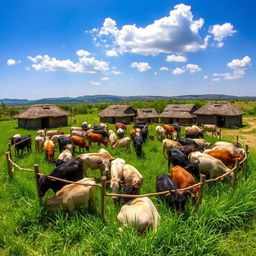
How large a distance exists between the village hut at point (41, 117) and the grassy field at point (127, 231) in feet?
99.7

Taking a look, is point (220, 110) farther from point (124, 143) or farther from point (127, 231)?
point (127, 231)

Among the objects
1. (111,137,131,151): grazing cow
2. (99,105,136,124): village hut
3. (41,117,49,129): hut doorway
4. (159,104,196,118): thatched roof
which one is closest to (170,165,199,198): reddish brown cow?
(111,137,131,151): grazing cow

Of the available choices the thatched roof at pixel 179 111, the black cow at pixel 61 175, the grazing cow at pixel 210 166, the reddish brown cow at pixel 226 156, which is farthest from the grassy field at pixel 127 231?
the thatched roof at pixel 179 111

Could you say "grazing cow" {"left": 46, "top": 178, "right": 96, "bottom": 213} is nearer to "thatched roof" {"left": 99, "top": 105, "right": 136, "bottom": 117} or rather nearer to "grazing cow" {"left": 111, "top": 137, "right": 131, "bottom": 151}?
"grazing cow" {"left": 111, "top": 137, "right": 131, "bottom": 151}

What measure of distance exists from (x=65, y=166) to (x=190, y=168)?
4.93 m

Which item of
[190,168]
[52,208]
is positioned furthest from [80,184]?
[190,168]

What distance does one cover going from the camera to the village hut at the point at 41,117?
36.6 m

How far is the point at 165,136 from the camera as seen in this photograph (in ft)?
69.5

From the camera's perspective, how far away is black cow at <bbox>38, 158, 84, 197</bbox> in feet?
24.2

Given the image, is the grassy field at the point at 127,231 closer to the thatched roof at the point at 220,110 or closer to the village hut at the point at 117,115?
the thatched roof at the point at 220,110

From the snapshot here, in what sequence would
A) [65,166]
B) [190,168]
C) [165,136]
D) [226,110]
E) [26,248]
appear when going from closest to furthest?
[26,248] < [65,166] < [190,168] < [165,136] < [226,110]

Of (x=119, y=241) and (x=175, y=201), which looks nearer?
(x=119, y=241)

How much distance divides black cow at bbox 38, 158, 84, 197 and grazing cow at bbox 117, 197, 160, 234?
248 centimetres

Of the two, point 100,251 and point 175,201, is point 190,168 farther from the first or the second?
point 100,251
